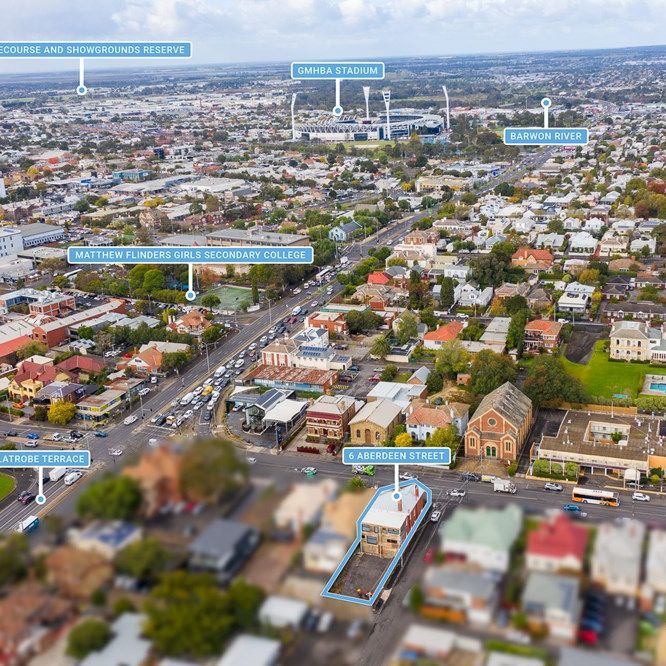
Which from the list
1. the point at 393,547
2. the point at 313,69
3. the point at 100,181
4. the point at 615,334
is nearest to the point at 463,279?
the point at 615,334

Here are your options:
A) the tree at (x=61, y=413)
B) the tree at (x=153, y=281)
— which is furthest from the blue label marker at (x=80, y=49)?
the tree at (x=153, y=281)

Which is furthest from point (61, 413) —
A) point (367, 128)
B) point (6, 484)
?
point (367, 128)

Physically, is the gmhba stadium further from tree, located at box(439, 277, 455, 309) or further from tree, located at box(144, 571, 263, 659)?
tree, located at box(144, 571, 263, 659)

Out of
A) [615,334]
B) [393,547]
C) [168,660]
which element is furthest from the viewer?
[615,334]

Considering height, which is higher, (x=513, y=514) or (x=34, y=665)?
(x=513, y=514)

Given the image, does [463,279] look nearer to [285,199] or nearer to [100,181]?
[285,199]

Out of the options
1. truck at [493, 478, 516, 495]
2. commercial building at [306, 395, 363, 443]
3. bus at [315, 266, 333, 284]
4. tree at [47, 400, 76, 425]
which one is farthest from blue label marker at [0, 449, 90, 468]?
bus at [315, 266, 333, 284]

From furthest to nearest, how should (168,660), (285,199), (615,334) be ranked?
Answer: (285,199)
(615,334)
(168,660)
